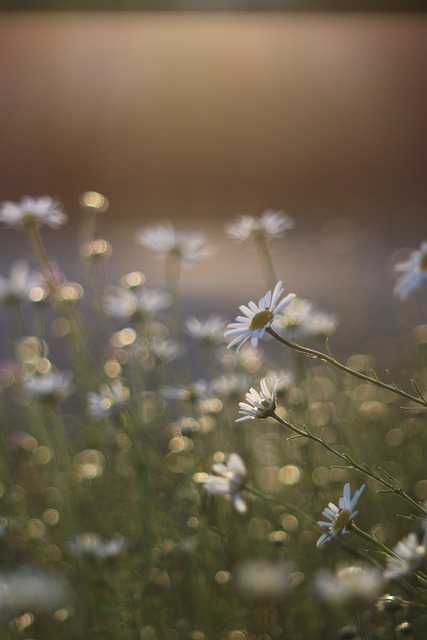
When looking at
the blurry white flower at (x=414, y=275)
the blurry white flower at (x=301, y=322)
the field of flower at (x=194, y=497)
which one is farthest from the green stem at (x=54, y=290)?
the blurry white flower at (x=414, y=275)

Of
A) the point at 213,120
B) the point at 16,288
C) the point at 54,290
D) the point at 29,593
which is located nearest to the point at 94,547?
the point at 29,593

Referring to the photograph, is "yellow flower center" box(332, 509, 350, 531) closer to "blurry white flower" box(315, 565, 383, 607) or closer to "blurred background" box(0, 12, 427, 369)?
"blurry white flower" box(315, 565, 383, 607)

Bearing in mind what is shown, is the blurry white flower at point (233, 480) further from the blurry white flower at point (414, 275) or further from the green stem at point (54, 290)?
the green stem at point (54, 290)

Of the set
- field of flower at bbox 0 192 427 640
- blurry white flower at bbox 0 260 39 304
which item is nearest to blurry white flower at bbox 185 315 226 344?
field of flower at bbox 0 192 427 640

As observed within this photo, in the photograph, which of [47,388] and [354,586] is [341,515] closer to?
[354,586]

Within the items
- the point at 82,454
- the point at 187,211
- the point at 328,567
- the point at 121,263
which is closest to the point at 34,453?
the point at 82,454

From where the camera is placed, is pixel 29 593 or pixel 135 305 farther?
pixel 135 305
